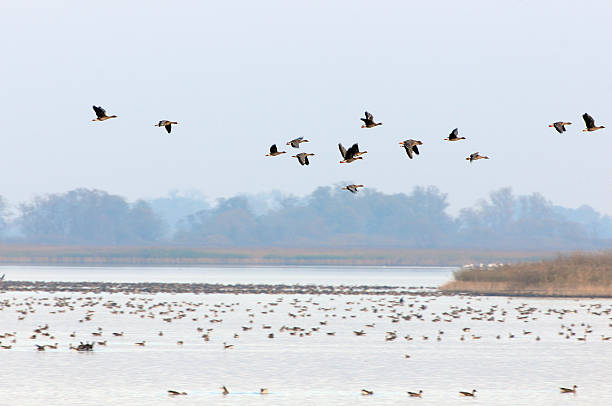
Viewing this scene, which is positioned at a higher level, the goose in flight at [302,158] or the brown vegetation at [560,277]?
the goose in flight at [302,158]

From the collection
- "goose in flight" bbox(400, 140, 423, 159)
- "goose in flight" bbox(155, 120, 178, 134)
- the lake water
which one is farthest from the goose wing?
"goose in flight" bbox(155, 120, 178, 134)

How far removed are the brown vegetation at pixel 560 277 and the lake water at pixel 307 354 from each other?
2.60 meters

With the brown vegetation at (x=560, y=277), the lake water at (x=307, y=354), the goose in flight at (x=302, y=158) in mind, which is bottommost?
the lake water at (x=307, y=354)

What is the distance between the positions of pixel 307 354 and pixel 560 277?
30225mm

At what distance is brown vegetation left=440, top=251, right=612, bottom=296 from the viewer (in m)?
62.2

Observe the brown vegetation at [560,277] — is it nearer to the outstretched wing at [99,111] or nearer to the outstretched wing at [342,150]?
the outstretched wing at [342,150]

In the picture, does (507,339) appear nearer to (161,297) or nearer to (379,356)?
(379,356)

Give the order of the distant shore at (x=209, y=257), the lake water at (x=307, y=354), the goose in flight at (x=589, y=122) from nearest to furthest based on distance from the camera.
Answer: the goose in flight at (x=589, y=122)
the lake water at (x=307, y=354)
the distant shore at (x=209, y=257)

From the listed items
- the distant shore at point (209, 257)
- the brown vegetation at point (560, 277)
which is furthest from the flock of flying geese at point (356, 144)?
the distant shore at point (209, 257)

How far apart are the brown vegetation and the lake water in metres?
2.60

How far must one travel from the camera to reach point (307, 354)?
36.4 metres

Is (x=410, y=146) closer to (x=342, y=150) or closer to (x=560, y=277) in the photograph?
(x=342, y=150)

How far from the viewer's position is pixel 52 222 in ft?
627

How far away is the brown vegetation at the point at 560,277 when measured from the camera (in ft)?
204
